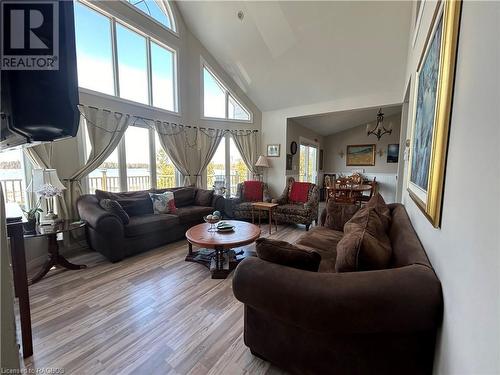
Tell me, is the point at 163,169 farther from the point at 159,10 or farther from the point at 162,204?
the point at 159,10

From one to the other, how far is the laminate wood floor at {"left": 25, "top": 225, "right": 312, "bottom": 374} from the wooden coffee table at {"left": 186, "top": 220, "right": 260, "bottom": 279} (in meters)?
0.16

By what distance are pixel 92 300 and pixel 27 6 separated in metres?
2.32

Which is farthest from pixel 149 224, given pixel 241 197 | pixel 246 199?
pixel 246 199

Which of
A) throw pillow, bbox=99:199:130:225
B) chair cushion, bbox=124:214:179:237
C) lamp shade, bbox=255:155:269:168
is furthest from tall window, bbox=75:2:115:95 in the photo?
lamp shade, bbox=255:155:269:168

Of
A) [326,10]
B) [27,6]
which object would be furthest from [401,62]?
[27,6]

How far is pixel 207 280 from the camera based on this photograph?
7.88 feet

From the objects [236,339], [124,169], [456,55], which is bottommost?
[236,339]

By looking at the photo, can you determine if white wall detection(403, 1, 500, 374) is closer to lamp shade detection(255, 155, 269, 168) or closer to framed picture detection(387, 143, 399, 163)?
lamp shade detection(255, 155, 269, 168)

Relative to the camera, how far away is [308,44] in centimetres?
377

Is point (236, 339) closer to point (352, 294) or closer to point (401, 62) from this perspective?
point (352, 294)

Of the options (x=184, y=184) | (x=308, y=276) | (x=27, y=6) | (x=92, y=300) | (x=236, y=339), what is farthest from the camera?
(x=184, y=184)

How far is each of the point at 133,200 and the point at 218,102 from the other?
→ 121 inches

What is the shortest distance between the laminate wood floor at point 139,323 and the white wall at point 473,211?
105 centimetres

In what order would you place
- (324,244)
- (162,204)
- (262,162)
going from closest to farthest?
1. (324,244)
2. (162,204)
3. (262,162)
